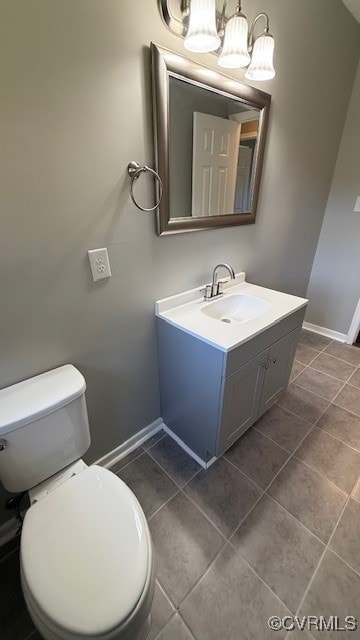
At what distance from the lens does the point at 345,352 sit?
236 centimetres

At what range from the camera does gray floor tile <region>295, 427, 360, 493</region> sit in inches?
53.2

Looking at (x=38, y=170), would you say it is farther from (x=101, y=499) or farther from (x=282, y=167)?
(x=282, y=167)

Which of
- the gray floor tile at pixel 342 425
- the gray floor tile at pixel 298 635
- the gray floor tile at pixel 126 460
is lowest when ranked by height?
the gray floor tile at pixel 126 460

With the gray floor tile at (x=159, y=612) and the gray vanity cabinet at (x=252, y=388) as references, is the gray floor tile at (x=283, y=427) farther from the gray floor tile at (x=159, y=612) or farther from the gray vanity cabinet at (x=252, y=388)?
the gray floor tile at (x=159, y=612)

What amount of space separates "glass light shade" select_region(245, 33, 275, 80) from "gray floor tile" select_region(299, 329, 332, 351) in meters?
2.06

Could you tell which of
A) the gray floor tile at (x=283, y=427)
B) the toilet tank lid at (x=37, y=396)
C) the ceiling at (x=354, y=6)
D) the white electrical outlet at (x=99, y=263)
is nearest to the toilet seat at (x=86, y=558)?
the toilet tank lid at (x=37, y=396)

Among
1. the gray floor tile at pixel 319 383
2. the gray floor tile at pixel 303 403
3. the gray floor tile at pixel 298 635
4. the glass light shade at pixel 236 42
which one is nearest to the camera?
the gray floor tile at pixel 298 635

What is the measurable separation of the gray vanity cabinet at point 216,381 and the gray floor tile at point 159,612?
0.55 metres

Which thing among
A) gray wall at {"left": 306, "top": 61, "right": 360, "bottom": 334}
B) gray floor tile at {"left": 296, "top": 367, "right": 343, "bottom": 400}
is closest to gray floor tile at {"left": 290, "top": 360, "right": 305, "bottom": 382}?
A: gray floor tile at {"left": 296, "top": 367, "right": 343, "bottom": 400}

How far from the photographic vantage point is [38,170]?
81 centimetres

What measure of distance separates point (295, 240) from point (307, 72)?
102cm

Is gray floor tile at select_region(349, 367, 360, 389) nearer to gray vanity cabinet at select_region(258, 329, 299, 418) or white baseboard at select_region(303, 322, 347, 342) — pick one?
white baseboard at select_region(303, 322, 347, 342)

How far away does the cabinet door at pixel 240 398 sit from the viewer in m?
1.15

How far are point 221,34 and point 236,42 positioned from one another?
0.12m
